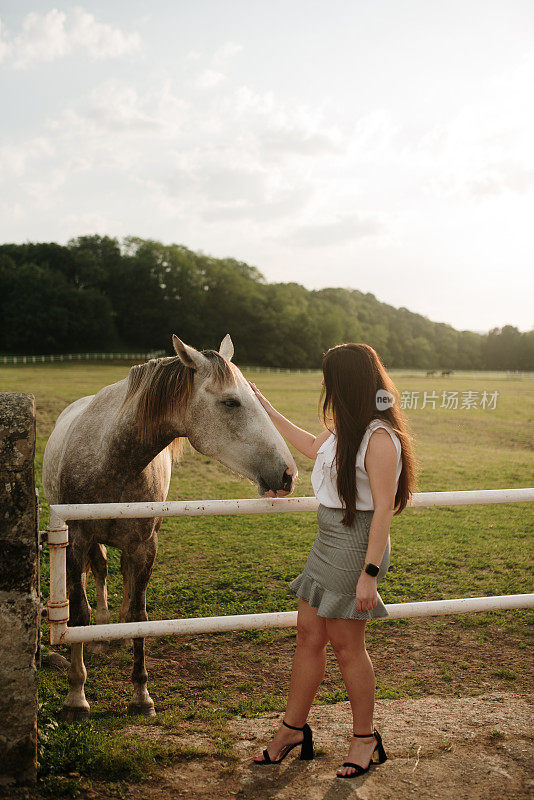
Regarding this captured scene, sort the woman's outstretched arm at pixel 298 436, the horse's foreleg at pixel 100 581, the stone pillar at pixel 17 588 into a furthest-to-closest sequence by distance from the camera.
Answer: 1. the horse's foreleg at pixel 100 581
2. the woman's outstretched arm at pixel 298 436
3. the stone pillar at pixel 17 588

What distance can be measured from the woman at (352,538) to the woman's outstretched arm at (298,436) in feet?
0.89

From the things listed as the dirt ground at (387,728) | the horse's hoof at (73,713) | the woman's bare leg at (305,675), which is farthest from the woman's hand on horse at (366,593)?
the horse's hoof at (73,713)

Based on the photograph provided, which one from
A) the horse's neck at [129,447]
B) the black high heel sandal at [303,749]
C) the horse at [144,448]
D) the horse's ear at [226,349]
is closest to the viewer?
the black high heel sandal at [303,749]

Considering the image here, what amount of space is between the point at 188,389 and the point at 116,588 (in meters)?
3.35

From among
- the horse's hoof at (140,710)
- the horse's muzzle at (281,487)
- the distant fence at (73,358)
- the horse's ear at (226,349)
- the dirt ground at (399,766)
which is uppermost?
the distant fence at (73,358)

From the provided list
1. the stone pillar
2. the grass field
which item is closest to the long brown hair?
the stone pillar

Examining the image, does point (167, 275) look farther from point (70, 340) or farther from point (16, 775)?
point (16, 775)

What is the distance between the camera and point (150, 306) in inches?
2798

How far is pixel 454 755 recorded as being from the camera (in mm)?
2557

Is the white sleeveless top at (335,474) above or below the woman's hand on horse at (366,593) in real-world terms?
above

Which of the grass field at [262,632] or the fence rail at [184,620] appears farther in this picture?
the grass field at [262,632]

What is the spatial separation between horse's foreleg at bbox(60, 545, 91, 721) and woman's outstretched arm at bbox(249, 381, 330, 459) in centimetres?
133

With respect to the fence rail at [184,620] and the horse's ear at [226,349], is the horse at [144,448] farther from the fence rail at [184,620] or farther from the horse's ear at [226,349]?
the fence rail at [184,620]

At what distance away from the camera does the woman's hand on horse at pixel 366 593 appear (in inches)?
90.1
